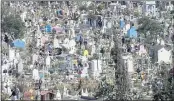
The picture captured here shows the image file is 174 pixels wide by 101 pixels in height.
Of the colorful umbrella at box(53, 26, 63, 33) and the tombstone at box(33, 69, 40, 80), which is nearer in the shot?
the tombstone at box(33, 69, 40, 80)

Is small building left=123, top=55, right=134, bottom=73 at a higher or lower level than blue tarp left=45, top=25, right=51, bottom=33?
lower

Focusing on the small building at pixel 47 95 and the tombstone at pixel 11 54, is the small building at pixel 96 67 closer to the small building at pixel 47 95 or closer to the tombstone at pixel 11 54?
the small building at pixel 47 95

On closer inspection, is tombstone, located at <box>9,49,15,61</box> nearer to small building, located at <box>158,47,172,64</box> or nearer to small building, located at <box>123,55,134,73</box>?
small building, located at <box>123,55,134,73</box>

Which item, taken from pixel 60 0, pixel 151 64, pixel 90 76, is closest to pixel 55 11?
pixel 60 0

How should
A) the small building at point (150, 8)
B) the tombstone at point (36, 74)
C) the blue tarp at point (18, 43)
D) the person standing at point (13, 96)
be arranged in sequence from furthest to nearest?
the small building at point (150, 8), the blue tarp at point (18, 43), the tombstone at point (36, 74), the person standing at point (13, 96)

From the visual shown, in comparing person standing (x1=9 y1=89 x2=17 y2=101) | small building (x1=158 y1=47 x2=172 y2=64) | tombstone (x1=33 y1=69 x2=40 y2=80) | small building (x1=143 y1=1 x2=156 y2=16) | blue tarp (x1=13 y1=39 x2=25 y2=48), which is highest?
small building (x1=143 y1=1 x2=156 y2=16)

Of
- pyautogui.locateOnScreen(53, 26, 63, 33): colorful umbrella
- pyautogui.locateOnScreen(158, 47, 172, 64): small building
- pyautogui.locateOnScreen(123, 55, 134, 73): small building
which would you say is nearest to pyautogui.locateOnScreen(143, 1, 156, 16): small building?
pyautogui.locateOnScreen(158, 47, 172, 64): small building

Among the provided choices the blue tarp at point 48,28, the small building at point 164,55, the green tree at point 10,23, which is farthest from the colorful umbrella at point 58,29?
the small building at point 164,55

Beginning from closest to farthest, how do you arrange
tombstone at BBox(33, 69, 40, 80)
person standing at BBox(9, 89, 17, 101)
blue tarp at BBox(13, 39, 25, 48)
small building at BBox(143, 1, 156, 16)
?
person standing at BBox(9, 89, 17, 101)
tombstone at BBox(33, 69, 40, 80)
blue tarp at BBox(13, 39, 25, 48)
small building at BBox(143, 1, 156, 16)

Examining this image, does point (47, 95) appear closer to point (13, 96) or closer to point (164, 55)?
point (13, 96)
